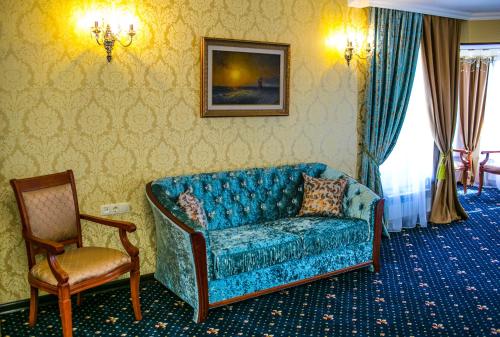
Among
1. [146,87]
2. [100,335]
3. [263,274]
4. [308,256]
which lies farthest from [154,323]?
[146,87]

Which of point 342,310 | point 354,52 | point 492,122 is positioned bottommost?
point 342,310

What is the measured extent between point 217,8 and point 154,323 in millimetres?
2612

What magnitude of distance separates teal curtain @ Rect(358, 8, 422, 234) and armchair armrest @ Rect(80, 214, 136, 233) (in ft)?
9.44

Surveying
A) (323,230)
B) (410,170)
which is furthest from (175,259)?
(410,170)

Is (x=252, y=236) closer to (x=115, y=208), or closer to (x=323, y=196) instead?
(x=323, y=196)

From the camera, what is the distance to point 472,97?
8250mm

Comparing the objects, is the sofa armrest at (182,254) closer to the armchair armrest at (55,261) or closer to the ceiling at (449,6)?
the armchair armrest at (55,261)

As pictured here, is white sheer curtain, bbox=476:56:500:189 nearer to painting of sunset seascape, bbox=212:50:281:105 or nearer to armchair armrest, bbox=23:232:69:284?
painting of sunset seascape, bbox=212:50:281:105

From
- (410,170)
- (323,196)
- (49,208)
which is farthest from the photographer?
(410,170)

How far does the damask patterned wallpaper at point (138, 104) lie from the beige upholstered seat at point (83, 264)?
1.71 ft

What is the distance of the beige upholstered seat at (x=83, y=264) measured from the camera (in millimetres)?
3215

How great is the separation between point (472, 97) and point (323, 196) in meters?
4.82

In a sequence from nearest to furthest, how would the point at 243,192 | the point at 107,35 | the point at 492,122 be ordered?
the point at 107,35, the point at 243,192, the point at 492,122

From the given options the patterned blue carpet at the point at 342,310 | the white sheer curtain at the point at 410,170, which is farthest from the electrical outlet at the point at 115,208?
the white sheer curtain at the point at 410,170
